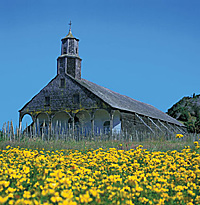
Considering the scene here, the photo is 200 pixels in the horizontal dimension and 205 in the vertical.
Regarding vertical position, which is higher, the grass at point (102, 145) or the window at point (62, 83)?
the window at point (62, 83)

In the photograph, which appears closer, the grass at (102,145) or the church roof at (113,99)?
the grass at (102,145)

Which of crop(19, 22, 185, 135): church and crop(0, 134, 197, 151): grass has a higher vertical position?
crop(19, 22, 185, 135): church

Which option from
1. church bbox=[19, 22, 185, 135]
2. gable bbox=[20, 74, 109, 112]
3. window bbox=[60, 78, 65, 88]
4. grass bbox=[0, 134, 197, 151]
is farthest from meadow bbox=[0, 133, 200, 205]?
window bbox=[60, 78, 65, 88]

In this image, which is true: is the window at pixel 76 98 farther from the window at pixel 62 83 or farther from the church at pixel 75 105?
the window at pixel 62 83

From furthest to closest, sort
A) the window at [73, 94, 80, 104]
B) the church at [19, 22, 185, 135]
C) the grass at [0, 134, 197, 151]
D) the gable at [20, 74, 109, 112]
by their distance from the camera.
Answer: the window at [73, 94, 80, 104] < the gable at [20, 74, 109, 112] < the church at [19, 22, 185, 135] < the grass at [0, 134, 197, 151]

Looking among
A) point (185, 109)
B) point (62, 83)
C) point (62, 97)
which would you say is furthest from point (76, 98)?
point (185, 109)

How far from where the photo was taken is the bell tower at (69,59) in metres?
28.1

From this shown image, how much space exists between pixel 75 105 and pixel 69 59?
5.23m

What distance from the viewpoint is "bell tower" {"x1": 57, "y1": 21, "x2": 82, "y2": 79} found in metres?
28.1

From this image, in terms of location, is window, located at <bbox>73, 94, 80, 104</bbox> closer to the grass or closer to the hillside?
the grass

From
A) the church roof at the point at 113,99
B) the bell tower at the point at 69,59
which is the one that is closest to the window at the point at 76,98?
the church roof at the point at 113,99

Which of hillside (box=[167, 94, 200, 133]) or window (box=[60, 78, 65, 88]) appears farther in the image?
hillside (box=[167, 94, 200, 133])

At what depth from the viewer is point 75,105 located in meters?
26.2

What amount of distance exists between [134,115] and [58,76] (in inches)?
342
